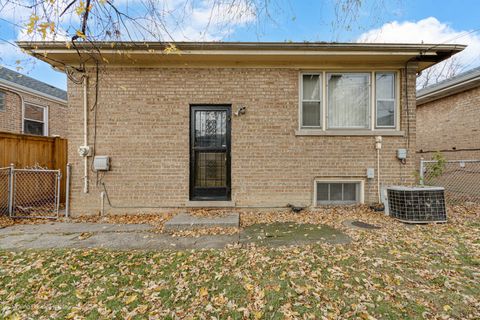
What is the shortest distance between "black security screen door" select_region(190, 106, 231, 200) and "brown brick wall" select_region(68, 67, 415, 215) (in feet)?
0.65

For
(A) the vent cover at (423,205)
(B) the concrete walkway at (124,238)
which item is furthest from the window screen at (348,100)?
(B) the concrete walkway at (124,238)

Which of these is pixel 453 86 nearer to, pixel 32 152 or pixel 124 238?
pixel 124 238

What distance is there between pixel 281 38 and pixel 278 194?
3632 millimetres

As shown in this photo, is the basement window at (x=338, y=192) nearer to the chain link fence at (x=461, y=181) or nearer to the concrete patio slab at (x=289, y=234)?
the concrete patio slab at (x=289, y=234)

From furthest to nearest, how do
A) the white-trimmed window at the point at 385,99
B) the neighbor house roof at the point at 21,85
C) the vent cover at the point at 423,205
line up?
the neighbor house roof at the point at 21,85 < the white-trimmed window at the point at 385,99 < the vent cover at the point at 423,205

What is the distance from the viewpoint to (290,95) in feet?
18.2

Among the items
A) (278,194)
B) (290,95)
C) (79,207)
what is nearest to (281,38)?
(290,95)

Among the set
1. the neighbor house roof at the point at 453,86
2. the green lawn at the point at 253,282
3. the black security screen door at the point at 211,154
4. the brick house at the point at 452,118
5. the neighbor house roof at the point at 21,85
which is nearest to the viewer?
the green lawn at the point at 253,282

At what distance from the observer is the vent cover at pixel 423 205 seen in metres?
4.64

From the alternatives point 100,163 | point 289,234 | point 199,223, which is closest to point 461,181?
point 289,234

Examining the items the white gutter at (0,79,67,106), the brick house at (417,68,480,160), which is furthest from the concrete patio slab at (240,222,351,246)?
the white gutter at (0,79,67,106)

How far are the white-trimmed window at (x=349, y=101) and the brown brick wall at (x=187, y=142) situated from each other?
0.95 feet

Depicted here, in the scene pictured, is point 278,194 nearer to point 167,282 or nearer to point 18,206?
point 167,282

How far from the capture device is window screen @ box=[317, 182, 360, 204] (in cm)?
574
